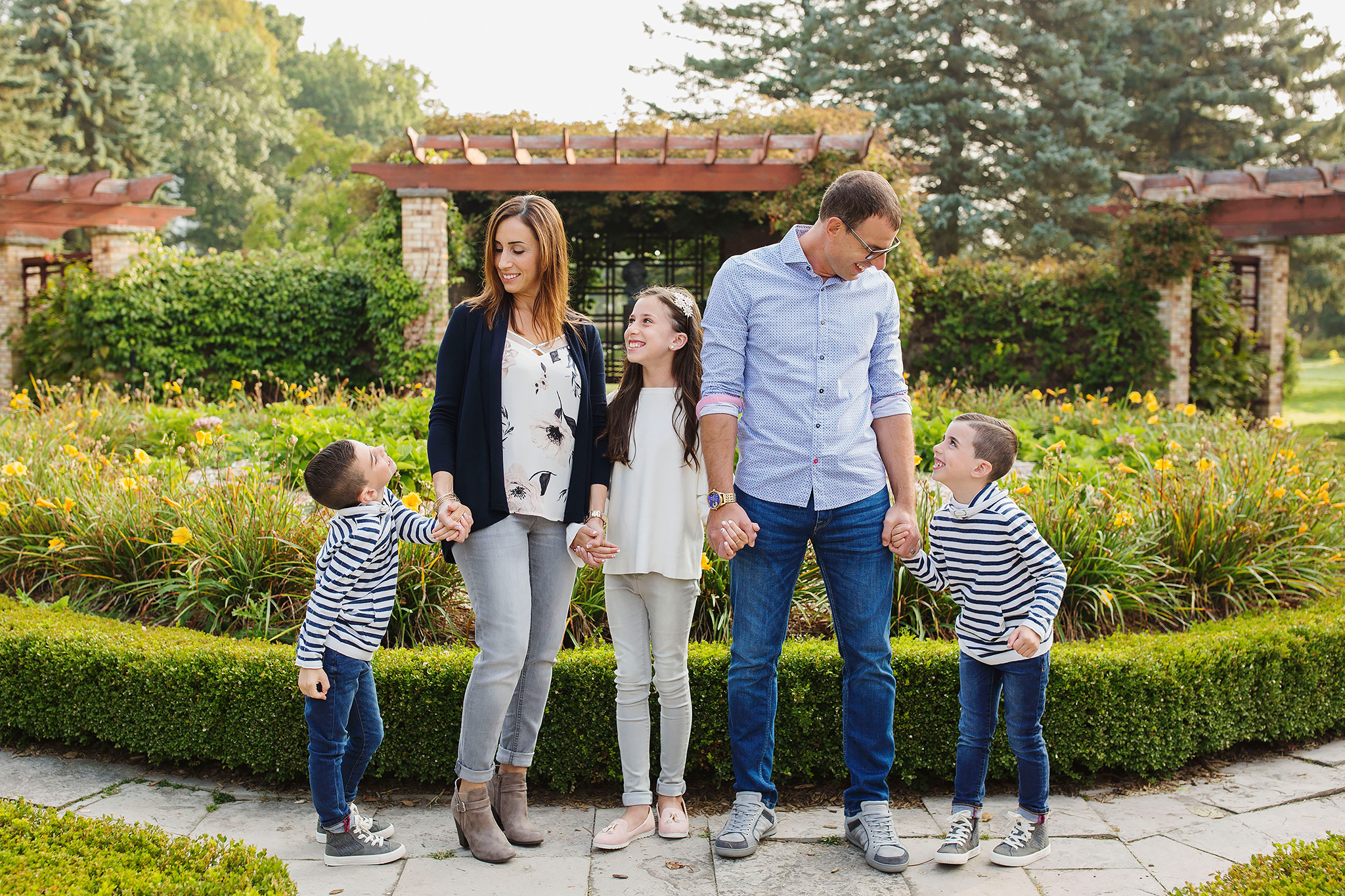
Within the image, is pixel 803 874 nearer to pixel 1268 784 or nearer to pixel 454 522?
pixel 454 522

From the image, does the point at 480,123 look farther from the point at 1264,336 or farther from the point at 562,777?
the point at 1264,336

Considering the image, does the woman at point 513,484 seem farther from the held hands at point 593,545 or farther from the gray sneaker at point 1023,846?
the gray sneaker at point 1023,846

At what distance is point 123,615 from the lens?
384 cm

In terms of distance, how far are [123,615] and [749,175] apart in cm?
763

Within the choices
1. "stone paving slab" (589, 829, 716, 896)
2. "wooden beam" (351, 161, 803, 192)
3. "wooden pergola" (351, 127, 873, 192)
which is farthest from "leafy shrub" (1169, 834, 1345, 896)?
"wooden beam" (351, 161, 803, 192)

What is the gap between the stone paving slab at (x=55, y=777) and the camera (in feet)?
9.70

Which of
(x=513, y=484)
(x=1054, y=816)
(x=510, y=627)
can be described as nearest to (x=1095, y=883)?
(x=1054, y=816)

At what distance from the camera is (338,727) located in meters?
2.43

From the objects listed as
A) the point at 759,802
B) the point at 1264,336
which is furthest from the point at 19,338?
the point at 1264,336

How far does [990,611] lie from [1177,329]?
382 inches

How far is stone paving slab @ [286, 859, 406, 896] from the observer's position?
233 centimetres

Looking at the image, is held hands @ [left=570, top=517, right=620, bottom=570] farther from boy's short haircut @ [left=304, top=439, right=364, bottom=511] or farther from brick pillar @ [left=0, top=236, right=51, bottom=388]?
brick pillar @ [left=0, top=236, right=51, bottom=388]

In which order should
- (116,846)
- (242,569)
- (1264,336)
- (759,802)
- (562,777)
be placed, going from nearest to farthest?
(116,846)
(759,802)
(562,777)
(242,569)
(1264,336)

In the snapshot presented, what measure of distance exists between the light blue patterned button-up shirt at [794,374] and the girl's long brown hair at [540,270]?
1.34 ft
